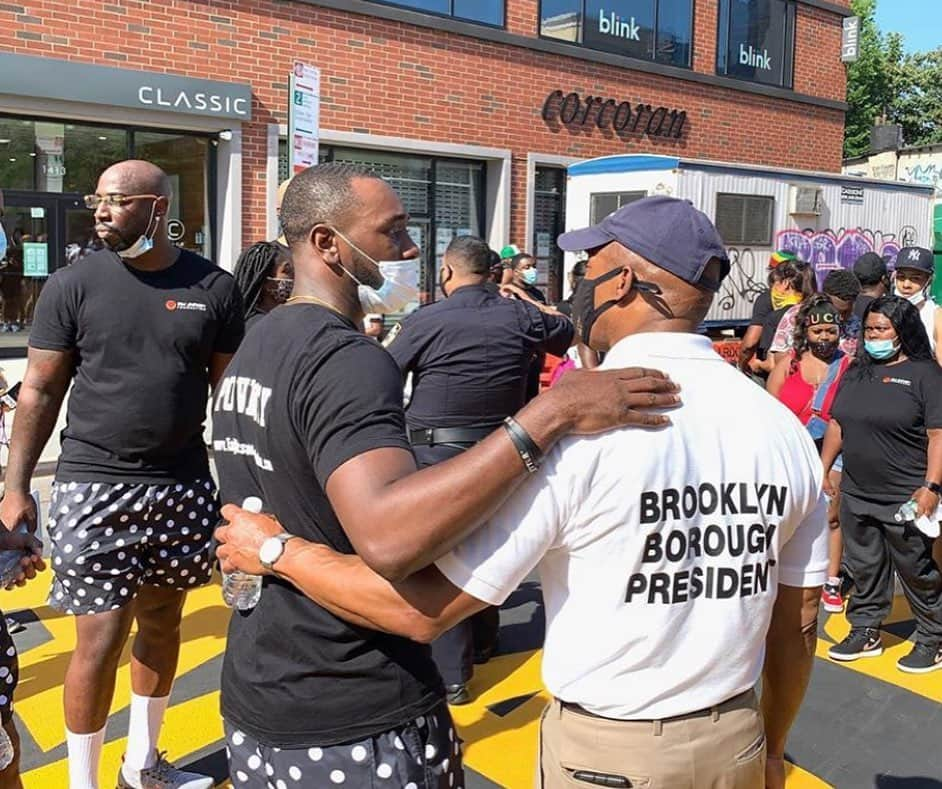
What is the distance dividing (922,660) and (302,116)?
5.63 meters

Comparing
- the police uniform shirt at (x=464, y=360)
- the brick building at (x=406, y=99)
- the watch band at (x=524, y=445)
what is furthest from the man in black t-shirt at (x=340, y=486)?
the brick building at (x=406, y=99)

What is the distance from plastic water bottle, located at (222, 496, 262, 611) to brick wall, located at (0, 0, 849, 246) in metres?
9.82

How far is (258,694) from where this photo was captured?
1.92 metres

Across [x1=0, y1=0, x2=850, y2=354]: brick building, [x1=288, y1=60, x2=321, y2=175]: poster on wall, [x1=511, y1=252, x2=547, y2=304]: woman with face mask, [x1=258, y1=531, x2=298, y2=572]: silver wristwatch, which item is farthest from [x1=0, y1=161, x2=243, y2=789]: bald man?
[x1=0, y1=0, x2=850, y2=354]: brick building

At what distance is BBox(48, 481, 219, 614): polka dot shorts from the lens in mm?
3105

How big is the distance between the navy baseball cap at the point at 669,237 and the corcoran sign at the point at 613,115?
43.4 ft

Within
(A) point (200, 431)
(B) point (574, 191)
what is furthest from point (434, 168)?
(A) point (200, 431)

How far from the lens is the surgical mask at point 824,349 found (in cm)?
573

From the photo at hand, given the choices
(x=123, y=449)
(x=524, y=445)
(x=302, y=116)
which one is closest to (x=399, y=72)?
(x=302, y=116)

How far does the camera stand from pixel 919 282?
6.51m

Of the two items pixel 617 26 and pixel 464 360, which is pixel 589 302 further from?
pixel 617 26

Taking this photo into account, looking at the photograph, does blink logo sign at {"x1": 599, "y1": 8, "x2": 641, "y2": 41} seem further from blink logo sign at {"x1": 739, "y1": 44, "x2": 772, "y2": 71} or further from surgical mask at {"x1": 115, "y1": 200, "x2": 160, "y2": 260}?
surgical mask at {"x1": 115, "y1": 200, "x2": 160, "y2": 260}

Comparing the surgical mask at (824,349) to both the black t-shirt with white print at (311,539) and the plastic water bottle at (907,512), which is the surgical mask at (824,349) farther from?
the black t-shirt with white print at (311,539)

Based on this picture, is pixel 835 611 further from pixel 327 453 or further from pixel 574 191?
pixel 574 191
